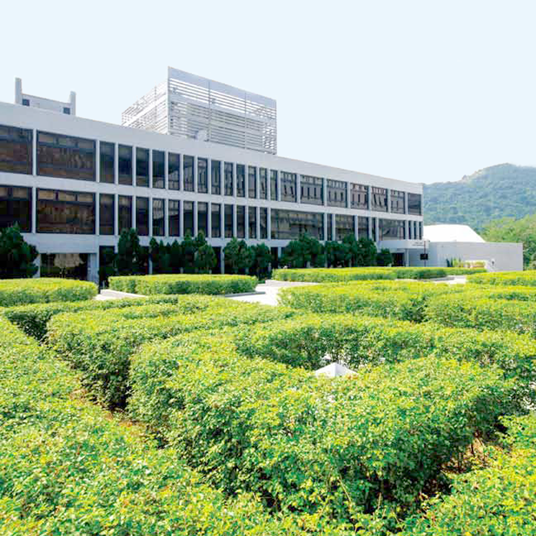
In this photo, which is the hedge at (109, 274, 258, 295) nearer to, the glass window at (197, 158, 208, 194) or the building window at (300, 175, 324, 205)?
the glass window at (197, 158, 208, 194)

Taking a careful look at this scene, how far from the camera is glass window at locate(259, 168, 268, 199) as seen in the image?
35.6 meters

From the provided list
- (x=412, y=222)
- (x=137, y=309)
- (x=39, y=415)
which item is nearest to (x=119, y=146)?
(x=137, y=309)

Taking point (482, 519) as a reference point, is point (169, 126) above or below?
above

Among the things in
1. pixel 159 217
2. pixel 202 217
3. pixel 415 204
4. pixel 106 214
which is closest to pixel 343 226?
pixel 415 204

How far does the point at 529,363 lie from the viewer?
466 centimetres

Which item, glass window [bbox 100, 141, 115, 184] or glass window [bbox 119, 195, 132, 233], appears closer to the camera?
glass window [bbox 100, 141, 115, 184]

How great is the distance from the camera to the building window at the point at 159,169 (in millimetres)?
29672

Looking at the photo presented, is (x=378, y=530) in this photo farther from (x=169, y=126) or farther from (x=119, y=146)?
(x=169, y=126)

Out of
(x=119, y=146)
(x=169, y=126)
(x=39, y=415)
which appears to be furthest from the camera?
A: (x=169, y=126)

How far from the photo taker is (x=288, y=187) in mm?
37812

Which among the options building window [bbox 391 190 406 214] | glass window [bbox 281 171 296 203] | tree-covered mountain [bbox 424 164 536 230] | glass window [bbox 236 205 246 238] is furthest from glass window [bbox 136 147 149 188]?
tree-covered mountain [bbox 424 164 536 230]

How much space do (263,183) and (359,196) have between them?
12.5 meters

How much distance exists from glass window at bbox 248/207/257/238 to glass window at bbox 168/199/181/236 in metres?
6.46

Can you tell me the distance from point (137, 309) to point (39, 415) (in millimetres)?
5031
